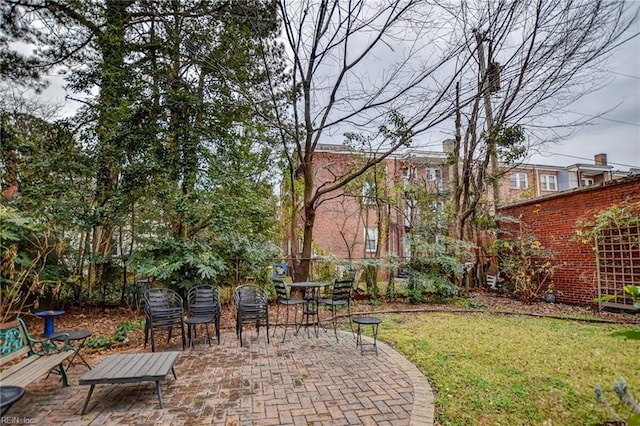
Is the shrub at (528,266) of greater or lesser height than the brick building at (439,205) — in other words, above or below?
below

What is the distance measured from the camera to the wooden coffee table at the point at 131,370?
294 cm

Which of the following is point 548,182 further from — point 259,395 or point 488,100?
point 259,395

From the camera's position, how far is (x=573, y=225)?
28.5 feet

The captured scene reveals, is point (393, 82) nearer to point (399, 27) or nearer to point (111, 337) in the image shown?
point (399, 27)

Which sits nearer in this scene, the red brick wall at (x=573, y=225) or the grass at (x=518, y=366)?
the grass at (x=518, y=366)

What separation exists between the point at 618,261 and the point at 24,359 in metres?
11.1

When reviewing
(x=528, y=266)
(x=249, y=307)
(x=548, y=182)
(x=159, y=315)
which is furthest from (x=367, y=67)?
(x=548, y=182)

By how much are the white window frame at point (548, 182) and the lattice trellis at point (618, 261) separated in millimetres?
16726

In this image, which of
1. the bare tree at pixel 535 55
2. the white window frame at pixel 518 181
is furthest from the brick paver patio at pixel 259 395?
the white window frame at pixel 518 181

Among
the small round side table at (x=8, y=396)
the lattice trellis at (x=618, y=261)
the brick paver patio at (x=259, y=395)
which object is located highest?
the lattice trellis at (x=618, y=261)

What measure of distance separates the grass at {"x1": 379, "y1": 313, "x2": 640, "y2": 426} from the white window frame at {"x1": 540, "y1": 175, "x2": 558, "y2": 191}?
1926cm

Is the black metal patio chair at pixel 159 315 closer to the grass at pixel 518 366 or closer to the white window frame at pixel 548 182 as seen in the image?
the grass at pixel 518 366

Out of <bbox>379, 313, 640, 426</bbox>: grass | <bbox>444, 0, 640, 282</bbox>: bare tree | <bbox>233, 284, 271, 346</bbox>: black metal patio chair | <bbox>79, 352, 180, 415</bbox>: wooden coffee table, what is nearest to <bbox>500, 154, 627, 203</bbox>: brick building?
<bbox>444, 0, 640, 282</bbox>: bare tree

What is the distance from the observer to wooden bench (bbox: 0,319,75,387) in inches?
112
